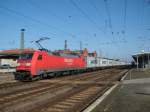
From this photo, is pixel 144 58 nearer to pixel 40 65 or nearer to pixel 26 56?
pixel 40 65

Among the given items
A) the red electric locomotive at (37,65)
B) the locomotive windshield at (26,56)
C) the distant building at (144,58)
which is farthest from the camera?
the distant building at (144,58)

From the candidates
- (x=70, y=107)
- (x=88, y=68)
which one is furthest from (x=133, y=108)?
(x=88, y=68)

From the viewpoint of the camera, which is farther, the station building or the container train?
the station building

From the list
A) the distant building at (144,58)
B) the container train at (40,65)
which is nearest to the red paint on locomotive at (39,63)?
the container train at (40,65)

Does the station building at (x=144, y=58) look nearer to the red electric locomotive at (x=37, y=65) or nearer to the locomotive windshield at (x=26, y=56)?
the red electric locomotive at (x=37, y=65)

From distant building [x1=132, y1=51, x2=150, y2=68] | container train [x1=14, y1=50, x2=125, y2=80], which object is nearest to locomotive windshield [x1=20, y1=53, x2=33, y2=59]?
container train [x1=14, y1=50, x2=125, y2=80]

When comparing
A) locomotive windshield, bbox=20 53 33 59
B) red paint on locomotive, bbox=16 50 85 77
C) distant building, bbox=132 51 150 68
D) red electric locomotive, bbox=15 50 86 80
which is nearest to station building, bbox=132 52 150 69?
distant building, bbox=132 51 150 68

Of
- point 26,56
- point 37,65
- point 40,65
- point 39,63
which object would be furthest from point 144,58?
point 26,56

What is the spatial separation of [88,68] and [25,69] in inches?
1111

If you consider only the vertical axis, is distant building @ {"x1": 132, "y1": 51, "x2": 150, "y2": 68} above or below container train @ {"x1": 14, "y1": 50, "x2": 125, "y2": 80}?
above

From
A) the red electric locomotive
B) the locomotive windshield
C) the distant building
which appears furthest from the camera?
the distant building

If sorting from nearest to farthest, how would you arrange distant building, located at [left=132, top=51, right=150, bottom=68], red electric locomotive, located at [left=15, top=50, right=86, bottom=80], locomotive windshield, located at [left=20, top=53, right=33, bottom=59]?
red electric locomotive, located at [left=15, top=50, right=86, bottom=80] → locomotive windshield, located at [left=20, top=53, right=33, bottom=59] → distant building, located at [left=132, top=51, right=150, bottom=68]

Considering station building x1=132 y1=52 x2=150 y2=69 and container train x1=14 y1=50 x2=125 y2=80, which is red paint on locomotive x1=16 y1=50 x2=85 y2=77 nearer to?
container train x1=14 y1=50 x2=125 y2=80

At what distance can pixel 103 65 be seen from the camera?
64.5 m
